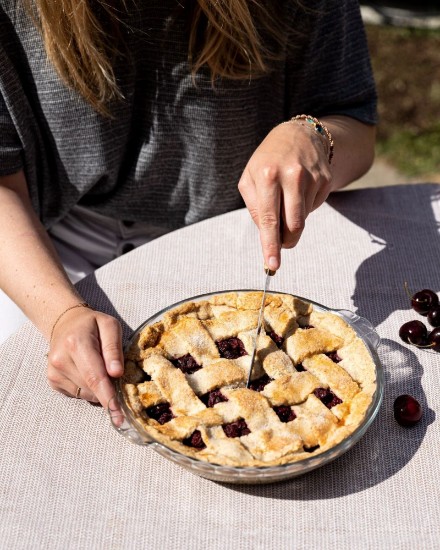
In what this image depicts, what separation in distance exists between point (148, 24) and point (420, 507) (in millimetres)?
→ 1088

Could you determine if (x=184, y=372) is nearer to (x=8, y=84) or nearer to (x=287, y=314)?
(x=287, y=314)

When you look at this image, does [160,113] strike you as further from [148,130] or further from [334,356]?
[334,356]

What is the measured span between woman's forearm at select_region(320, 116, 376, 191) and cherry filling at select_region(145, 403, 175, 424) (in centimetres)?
70

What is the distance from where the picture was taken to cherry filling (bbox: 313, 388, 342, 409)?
1.06m

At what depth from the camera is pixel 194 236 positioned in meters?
1.45

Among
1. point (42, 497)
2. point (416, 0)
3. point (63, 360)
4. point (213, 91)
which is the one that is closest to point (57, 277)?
point (63, 360)

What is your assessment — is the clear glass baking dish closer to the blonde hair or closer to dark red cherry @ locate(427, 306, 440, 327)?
dark red cherry @ locate(427, 306, 440, 327)

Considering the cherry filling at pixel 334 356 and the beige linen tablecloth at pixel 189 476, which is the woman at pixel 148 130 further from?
the cherry filling at pixel 334 356

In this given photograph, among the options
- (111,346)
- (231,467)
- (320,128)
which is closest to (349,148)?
(320,128)

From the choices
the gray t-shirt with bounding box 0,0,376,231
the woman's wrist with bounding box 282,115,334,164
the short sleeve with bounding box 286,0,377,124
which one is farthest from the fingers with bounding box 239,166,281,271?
the short sleeve with bounding box 286,0,377,124

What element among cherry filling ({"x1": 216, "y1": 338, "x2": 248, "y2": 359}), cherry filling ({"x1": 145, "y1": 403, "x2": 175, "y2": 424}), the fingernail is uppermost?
the fingernail

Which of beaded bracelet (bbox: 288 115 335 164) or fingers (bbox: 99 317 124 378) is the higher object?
fingers (bbox: 99 317 124 378)

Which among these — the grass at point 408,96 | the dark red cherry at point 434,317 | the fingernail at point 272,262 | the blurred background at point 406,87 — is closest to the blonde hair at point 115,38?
the fingernail at point 272,262

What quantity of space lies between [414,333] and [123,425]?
0.54 metres
